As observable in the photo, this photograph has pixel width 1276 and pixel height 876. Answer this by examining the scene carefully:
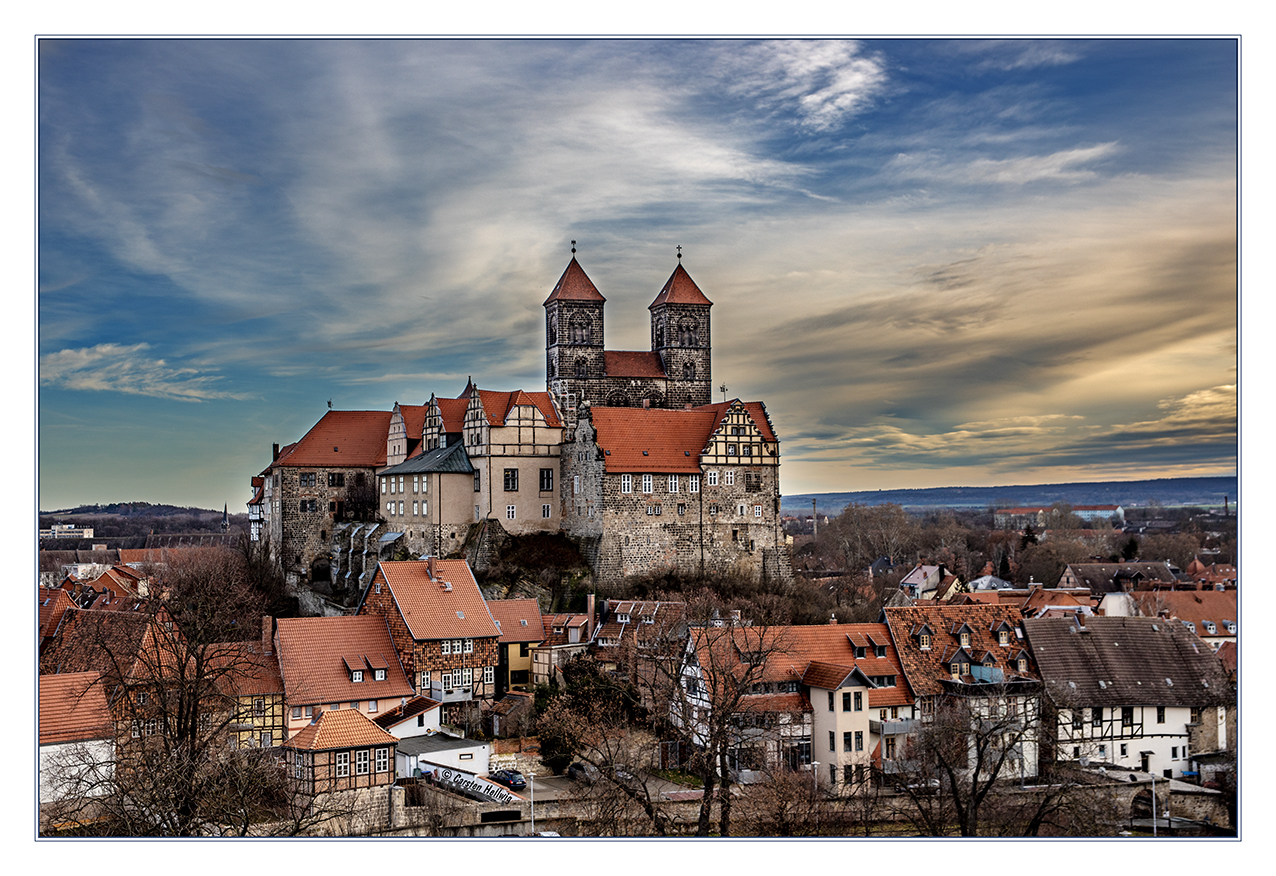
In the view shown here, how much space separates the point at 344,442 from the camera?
49250 millimetres

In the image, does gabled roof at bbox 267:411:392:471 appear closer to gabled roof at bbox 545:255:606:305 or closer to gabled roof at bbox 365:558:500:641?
gabled roof at bbox 545:255:606:305

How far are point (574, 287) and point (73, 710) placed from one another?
1105 inches

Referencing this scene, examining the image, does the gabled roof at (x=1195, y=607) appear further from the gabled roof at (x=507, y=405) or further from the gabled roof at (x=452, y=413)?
the gabled roof at (x=452, y=413)

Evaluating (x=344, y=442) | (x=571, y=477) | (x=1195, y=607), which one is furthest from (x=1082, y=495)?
(x=344, y=442)

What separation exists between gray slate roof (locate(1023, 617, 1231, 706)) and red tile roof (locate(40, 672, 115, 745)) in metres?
19.5

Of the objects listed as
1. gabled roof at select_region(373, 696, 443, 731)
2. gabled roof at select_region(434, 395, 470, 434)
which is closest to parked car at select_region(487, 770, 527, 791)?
gabled roof at select_region(373, 696, 443, 731)

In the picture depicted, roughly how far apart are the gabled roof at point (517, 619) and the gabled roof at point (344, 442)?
1408 centimetres

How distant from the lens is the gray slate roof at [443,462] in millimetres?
42719

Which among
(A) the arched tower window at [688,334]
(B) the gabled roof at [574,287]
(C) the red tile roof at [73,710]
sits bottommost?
(C) the red tile roof at [73,710]

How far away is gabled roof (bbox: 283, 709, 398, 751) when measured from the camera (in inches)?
951

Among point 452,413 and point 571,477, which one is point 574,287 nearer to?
point 452,413

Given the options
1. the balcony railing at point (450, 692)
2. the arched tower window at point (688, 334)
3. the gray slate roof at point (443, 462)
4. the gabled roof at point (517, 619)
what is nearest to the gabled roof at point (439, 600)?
the balcony railing at point (450, 692)

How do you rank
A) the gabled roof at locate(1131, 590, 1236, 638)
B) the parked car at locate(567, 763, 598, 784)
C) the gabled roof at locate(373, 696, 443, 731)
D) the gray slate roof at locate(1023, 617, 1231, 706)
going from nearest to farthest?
the parked car at locate(567, 763, 598, 784) → the gabled roof at locate(373, 696, 443, 731) → the gray slate roof at locate(1023, 617, 1231, 706) → the gabled roof at locate(1131, 590, 1236, 638)

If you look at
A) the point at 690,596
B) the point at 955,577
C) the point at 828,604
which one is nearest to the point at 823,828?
the point at 690,596
